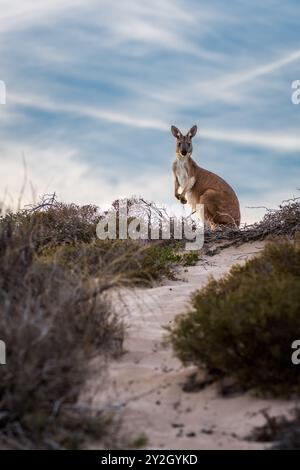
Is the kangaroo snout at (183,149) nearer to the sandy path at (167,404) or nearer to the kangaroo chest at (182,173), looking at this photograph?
the kangaroo chest at (182,173)

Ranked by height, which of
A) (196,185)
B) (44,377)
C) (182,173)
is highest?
(182,173)

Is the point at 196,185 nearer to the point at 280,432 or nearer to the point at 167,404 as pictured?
the point at 167,404

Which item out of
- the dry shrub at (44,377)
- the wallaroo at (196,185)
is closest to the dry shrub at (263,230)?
the wallaroo at (196,185)

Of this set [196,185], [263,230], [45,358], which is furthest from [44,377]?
[196,185]

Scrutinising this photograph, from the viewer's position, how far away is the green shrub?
6.28m

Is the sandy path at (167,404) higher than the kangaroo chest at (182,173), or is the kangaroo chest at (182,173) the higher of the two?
the kangaroo chest at (182,173)

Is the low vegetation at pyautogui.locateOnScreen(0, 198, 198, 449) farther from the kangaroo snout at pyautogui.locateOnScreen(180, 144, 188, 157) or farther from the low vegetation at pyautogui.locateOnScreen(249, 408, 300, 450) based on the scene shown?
the kangaroo snout at pyautogui.locateOnScreen(180, 144, 188, 157)

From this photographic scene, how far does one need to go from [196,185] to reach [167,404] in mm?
11932

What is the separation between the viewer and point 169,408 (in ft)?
20.6

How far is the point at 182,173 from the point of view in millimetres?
18156

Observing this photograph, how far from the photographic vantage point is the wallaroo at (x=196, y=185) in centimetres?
1719

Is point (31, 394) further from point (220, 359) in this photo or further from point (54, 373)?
point (220, 359)

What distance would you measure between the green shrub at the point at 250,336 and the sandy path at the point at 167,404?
0.20 metres
